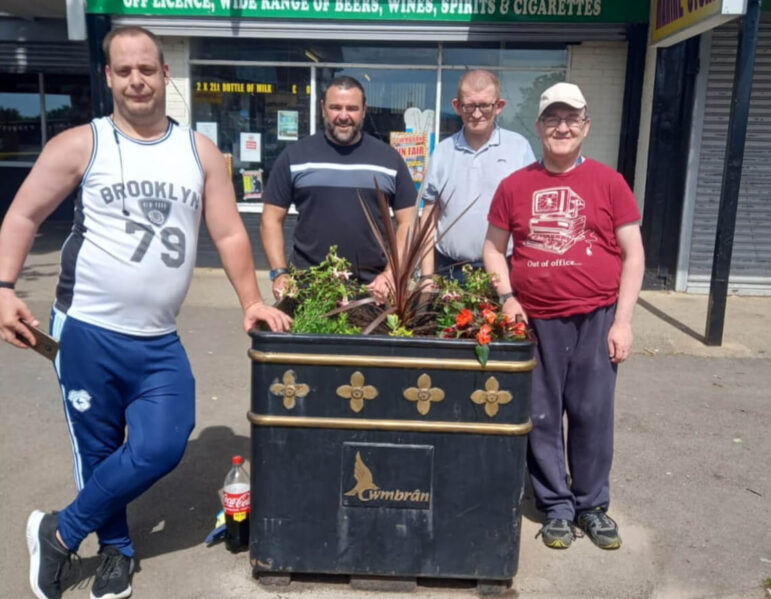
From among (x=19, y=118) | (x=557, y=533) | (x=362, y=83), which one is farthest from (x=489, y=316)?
(x=19, y=118)

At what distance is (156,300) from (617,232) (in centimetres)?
186

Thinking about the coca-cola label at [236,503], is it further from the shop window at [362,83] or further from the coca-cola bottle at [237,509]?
the shop window at [362,83]

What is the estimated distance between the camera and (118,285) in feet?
9.30

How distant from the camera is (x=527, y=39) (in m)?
8.67

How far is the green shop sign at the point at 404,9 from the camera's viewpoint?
27.6 ft

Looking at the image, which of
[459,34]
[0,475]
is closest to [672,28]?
[459,34]

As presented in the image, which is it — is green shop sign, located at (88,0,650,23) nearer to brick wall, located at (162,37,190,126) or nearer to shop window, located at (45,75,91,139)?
brick wall, located at (162,37,190,126)

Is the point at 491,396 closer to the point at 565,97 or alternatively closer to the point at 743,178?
the point at 565,97

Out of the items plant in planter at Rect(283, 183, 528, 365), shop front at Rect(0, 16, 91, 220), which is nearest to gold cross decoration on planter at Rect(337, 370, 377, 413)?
plant in planter at Rect(283, 183, 528, 365)

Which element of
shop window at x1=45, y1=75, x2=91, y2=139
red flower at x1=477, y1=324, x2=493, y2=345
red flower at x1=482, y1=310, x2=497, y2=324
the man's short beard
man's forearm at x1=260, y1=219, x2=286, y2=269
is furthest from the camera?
shop window at x1=45, y1=75, x2=91, y2=139

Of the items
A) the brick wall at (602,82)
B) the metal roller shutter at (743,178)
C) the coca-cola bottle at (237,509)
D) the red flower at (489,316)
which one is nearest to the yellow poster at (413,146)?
the brick wall at (602,82)

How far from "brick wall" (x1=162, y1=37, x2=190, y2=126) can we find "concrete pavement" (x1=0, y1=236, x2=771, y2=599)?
3.48m

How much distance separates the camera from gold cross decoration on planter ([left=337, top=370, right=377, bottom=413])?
284cm

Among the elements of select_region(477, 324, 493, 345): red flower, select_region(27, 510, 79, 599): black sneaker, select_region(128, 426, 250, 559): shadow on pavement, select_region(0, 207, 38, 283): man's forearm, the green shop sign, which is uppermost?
the green shop sign
